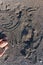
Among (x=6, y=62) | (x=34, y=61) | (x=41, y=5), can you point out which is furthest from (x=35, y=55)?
(x=41, y=5)

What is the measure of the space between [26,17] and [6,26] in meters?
0.20

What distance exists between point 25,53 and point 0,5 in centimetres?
51

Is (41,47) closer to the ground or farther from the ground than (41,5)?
closer to the ground

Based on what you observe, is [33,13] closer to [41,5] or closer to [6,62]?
[41,5]

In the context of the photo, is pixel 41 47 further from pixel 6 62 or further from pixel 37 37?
pixel 6 62

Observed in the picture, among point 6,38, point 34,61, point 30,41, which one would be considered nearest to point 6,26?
point 6,38

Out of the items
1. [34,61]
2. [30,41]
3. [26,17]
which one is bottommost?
[34,61]

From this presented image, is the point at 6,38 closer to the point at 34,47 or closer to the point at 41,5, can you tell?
the point at 34,47

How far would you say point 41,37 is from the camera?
2.46m

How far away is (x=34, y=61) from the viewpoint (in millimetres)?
2471

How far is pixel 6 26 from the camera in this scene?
245cm

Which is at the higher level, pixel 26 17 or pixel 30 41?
pixel 26 17

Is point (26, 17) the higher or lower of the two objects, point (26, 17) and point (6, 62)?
the higher

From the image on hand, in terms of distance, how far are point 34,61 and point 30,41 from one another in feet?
0.64
